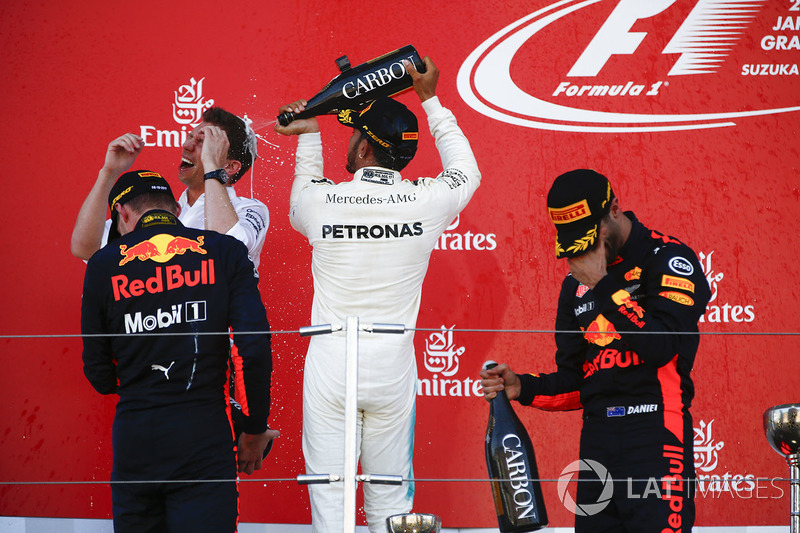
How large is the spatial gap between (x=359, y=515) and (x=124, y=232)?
1556 mm

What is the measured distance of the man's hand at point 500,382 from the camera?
230 centimetres

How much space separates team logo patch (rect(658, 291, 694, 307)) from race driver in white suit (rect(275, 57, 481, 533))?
29.0 inches

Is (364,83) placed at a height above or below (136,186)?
above

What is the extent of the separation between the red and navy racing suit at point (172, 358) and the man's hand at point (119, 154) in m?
0.70

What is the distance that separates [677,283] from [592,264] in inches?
7.9

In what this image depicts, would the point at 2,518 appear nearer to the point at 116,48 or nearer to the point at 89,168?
the point at 89,168

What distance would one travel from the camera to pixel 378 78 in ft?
9.13

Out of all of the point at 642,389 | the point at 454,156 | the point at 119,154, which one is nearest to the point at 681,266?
the point at 642,389

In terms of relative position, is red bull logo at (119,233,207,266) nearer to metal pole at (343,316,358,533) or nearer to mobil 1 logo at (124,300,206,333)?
mobil 1 logo at (124,300,206,333)

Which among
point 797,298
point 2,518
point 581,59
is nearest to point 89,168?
point 2,518

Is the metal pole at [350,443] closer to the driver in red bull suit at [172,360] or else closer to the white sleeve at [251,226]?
the driver in red bull suit at [172,360]

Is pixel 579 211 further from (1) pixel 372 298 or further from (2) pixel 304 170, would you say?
(2) pixel 304 170

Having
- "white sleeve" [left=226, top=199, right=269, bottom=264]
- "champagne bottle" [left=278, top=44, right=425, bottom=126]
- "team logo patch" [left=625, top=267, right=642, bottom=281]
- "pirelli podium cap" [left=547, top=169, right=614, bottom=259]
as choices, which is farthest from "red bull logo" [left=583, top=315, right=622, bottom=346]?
"white sleeve" [left=226, top=199, right=269, bottom=264]

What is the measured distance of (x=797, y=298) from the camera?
339 cm
